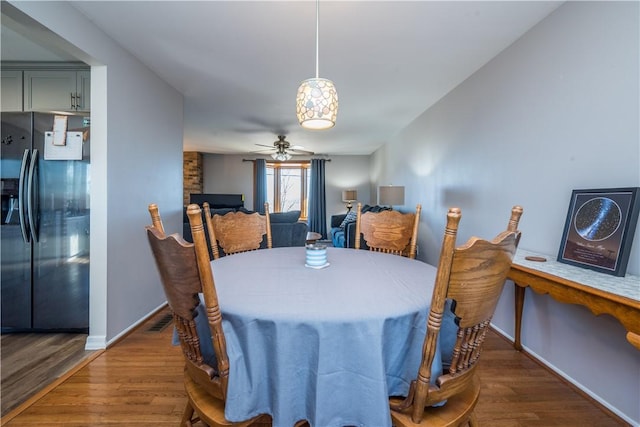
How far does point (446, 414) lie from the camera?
84 cm

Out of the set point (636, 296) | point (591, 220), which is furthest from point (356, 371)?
point (591, 220)

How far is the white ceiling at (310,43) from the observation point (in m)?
1.78

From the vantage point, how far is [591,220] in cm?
144

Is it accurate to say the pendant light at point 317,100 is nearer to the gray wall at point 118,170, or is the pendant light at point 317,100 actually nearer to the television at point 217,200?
the gray wall at point 118,170

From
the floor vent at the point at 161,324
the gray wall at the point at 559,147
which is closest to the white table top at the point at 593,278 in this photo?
the gray wall at the point at 559,147

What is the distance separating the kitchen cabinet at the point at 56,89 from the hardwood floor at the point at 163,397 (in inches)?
78.7

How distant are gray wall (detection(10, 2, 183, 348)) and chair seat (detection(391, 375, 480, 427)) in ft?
7.29

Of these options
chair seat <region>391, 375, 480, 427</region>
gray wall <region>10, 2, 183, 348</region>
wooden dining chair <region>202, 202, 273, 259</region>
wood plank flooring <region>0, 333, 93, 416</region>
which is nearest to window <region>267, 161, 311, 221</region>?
gray wall <region>10, 2, 183, 348</region>

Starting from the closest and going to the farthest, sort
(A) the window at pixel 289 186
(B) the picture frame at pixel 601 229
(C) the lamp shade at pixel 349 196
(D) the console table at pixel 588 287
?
1. (D) the console table at pixel 588 287
2. (B) the picture frame at pixel 601 229
3. (C) the lamp shade at pixel 349 196
4. (A) the window at pixel 289 186

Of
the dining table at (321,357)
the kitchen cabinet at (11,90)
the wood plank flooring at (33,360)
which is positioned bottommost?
the wood plank flooring at (33,360)

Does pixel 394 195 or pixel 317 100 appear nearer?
pixel 317 100

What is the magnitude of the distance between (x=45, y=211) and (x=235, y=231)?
4.87 feet

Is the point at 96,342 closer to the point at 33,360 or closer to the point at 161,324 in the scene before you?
the point at 33,360

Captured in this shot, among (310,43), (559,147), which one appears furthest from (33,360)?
(559,147)
